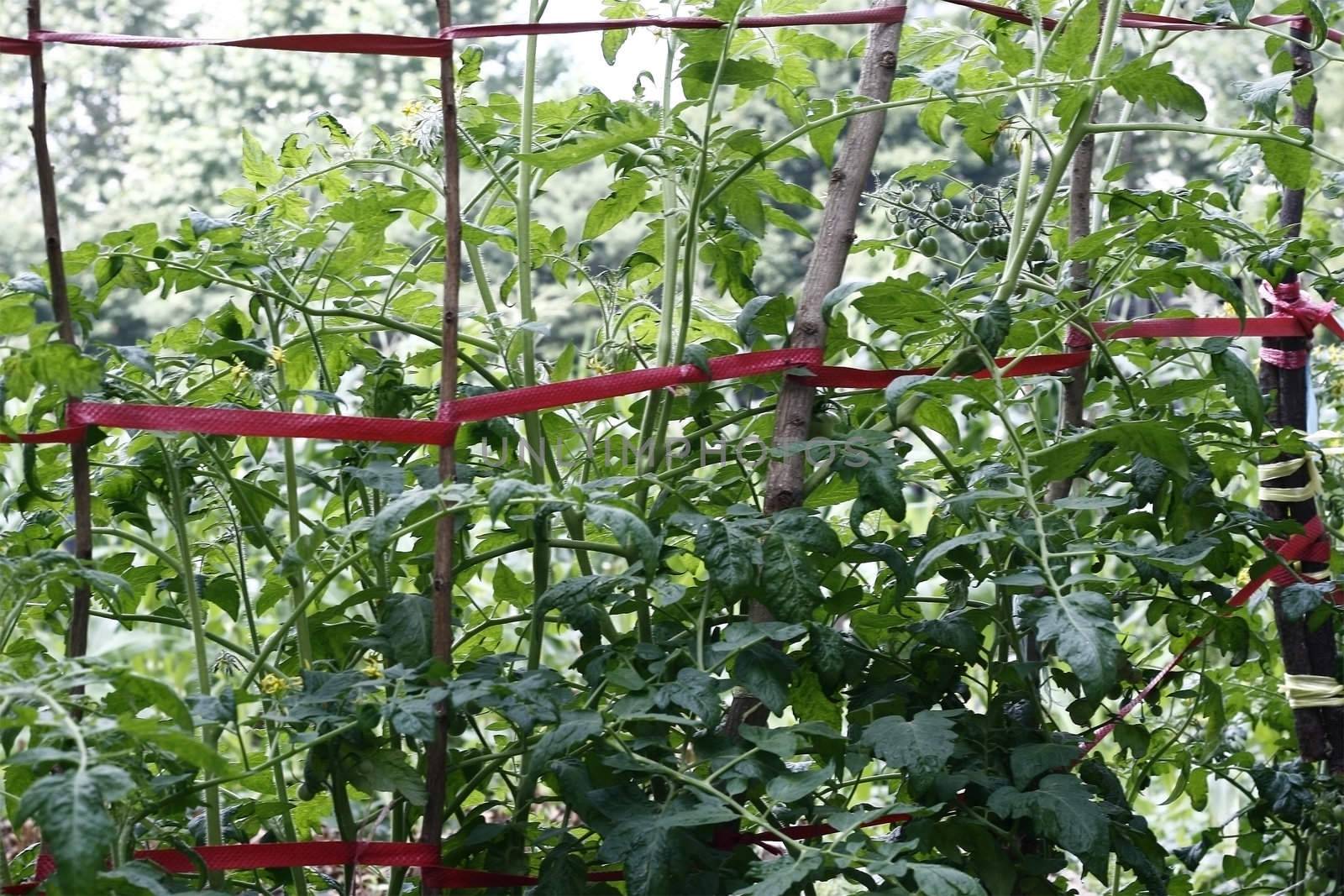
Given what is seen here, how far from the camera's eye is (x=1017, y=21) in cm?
131

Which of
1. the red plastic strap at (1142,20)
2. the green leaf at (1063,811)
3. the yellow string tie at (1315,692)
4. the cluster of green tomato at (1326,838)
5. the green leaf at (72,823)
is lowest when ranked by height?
the cluster of green tomato at (1326,838)

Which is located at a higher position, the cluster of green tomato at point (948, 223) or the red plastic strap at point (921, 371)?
the cluster of green tomato at point (948, 223)

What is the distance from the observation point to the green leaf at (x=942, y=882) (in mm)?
858

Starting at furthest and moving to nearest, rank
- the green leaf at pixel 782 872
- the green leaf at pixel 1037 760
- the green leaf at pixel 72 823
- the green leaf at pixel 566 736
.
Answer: the green leaf at pixel 1037 760
the green leaf at pixel 566 736
the green leaf at pixel 782 872
the green leaf at pixel 72 823

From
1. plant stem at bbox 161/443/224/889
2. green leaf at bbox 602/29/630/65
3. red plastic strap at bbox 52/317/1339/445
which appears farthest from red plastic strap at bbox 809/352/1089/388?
plant stem at bbox 161/443/224/889

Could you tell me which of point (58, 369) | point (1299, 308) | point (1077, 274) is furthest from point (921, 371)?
point (58, 369)

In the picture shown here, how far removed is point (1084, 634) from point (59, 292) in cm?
76

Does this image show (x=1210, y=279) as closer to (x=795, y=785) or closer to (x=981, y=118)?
(x=981, y=118)

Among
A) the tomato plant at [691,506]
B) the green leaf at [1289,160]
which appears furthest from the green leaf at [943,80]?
the green leaf at [1289,160]

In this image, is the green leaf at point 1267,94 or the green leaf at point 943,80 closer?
the green leaf at point 943,80

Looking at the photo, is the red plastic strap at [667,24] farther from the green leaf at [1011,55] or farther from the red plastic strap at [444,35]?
the green leaf at [1011,55]

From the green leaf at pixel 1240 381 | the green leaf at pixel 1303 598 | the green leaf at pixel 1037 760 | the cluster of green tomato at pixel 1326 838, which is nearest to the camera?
the green leaf at pixel 1037 760

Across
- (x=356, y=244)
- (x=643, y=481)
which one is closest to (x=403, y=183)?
(x=356, y=244)

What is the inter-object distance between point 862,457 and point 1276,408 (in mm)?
704
